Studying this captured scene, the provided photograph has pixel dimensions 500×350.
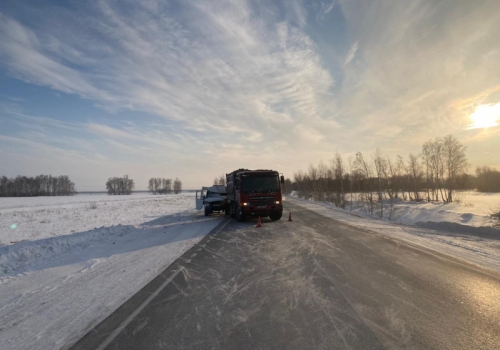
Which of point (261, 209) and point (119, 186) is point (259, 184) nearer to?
point (261, 209)

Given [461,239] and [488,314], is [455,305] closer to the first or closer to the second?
[488,314]

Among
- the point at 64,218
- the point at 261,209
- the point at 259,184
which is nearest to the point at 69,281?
the point at 261,209

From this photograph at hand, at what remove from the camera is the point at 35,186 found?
136m

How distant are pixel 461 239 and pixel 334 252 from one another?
6346 millimetres

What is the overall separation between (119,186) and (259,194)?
161 metres

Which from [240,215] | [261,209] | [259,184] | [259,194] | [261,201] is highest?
[259,184]

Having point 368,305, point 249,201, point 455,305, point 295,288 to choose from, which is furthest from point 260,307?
point 249,201

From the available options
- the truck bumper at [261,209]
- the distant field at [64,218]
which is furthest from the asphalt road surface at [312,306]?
the distant field at [64,218]

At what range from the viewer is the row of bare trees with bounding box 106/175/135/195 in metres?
157

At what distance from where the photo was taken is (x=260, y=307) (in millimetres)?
4488

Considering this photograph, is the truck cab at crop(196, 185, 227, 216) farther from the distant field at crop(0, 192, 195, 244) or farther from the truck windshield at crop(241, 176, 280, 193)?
the truck windshield at crop(241, 176, 280, 193)

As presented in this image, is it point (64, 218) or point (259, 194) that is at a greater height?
point (259, 194)

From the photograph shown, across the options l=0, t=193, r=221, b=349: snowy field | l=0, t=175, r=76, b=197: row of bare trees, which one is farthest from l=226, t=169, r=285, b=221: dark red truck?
l=0, t=175, r=76, b=197: row of bare trees

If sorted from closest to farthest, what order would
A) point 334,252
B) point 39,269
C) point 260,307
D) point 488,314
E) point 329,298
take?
point 488,314, point 260,307, point 329,298, point 39,269, point 334,252
